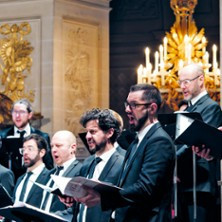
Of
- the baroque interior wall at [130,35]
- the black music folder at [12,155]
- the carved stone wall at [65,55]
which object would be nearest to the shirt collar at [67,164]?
the black music folder at [12,155]

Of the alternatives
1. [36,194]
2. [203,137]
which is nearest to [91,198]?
[203,137]

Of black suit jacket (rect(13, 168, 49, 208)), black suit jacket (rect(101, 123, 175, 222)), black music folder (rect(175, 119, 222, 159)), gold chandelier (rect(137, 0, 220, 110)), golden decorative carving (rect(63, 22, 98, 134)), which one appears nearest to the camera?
black suit jacket (rect(101, 123, 175, 222))

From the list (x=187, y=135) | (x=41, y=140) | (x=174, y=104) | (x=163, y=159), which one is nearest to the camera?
(x=163, y=159)

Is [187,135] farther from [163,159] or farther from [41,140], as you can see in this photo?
[41,140]

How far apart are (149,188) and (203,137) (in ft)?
3.21

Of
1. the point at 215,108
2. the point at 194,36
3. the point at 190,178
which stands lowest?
the point at 190,178

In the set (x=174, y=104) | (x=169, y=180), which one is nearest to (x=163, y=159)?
(x=169, y=180)

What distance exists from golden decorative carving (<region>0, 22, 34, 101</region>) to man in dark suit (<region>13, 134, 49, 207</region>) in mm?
3521

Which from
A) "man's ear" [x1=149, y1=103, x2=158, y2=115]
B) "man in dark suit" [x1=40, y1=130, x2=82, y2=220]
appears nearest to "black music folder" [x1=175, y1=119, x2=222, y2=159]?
"man's ear" [x1=149, y1=103, x2=158, y2=115]

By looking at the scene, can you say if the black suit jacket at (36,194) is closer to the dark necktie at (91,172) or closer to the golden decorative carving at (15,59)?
the dark necktie at (91,172)

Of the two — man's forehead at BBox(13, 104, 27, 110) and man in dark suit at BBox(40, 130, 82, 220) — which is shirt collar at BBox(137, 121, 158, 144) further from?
man's forehead at BBox(13, 104, 27, 110)

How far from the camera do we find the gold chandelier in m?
12.0

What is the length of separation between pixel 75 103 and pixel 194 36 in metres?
1.84

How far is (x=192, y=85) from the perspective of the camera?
7969mm
